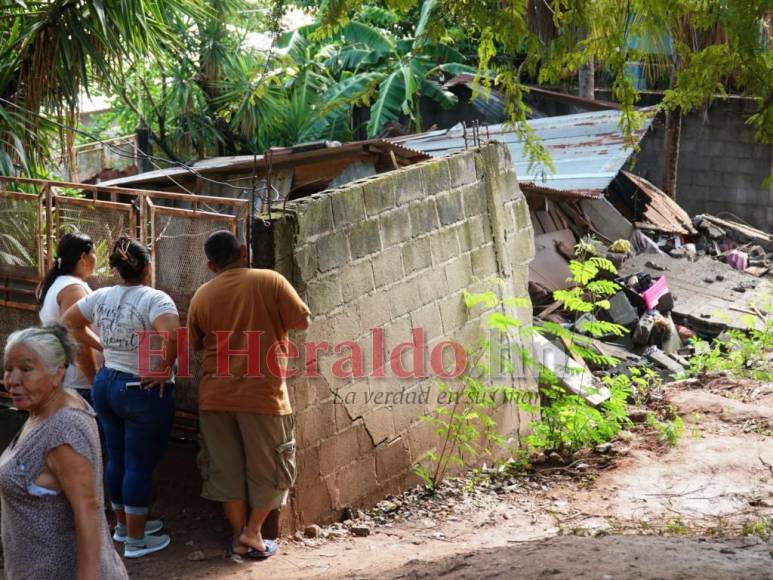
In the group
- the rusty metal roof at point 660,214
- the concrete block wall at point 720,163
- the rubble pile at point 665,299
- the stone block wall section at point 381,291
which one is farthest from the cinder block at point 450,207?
the concrete block wall at point 720,163

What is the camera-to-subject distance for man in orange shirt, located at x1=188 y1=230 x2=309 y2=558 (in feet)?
17.4

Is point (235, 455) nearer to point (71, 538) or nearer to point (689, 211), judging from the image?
point (71, 538)

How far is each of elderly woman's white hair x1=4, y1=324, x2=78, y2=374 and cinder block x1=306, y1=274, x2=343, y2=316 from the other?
2.48m

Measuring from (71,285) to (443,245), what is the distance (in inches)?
107

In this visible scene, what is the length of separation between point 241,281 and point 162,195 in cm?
115

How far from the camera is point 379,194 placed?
6383 millimetres

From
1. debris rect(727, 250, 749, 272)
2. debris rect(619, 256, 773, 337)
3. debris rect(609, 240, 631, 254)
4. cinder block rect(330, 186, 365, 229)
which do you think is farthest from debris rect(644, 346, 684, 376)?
cinder block rect(330, 186, 365, 229)

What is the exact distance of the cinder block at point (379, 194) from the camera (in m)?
6.27

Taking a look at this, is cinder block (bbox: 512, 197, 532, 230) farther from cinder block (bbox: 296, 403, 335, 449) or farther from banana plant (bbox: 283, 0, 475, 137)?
banana plant (bbox: 283, 0, 475, 137)

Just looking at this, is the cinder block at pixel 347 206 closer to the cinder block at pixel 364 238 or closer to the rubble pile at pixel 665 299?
the cinder block at pixel 364 238

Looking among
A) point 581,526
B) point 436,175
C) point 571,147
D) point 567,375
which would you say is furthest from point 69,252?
point 571,147

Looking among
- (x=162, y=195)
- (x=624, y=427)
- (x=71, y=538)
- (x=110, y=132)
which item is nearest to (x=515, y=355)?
(x=624, y=427)

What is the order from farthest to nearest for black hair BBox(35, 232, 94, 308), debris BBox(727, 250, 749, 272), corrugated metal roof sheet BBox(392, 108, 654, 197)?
debris BBox(727, 250, 749, 272)
corrugated metal roof sheet BBox(392, 108, 654, 197)
black hair BBox(35, 232, 94, 308)

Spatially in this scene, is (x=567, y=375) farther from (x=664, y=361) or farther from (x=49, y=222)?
(x=49, y=222)
